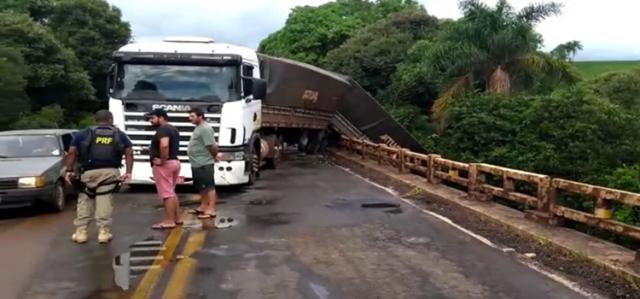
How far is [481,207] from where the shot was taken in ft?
41.2

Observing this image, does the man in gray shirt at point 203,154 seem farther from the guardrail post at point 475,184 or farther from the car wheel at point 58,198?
the guardrail post at point 475,184

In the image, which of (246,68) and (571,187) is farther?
(246,68)

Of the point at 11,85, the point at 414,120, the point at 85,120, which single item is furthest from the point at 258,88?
the point at 85,120

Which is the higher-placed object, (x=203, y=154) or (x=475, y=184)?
(x=203, y=154)

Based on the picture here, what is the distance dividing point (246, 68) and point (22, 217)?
18.8ft

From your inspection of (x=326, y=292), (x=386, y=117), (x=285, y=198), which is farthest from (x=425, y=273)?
(x=386, y=117)

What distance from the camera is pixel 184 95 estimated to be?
1488 cm

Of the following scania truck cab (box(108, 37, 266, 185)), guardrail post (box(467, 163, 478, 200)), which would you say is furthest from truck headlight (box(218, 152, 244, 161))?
guardrail post (box(467, 163, 478, 200))

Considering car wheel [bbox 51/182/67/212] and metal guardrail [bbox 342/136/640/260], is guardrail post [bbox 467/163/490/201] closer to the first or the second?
metal guardrail [bbox 342/136/640/260]

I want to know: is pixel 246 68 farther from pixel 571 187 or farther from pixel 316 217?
pixel 571 187

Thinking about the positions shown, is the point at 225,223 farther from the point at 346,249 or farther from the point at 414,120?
the point at 414,120

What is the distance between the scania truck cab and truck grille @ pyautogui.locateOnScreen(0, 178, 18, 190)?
3214mm

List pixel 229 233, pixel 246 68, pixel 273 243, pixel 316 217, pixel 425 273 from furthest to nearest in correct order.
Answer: pixel 246 68, pixel 316 217, pixel 229 233, pixel 273 243, pixel 425 273

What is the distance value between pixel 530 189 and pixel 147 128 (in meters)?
8.26
